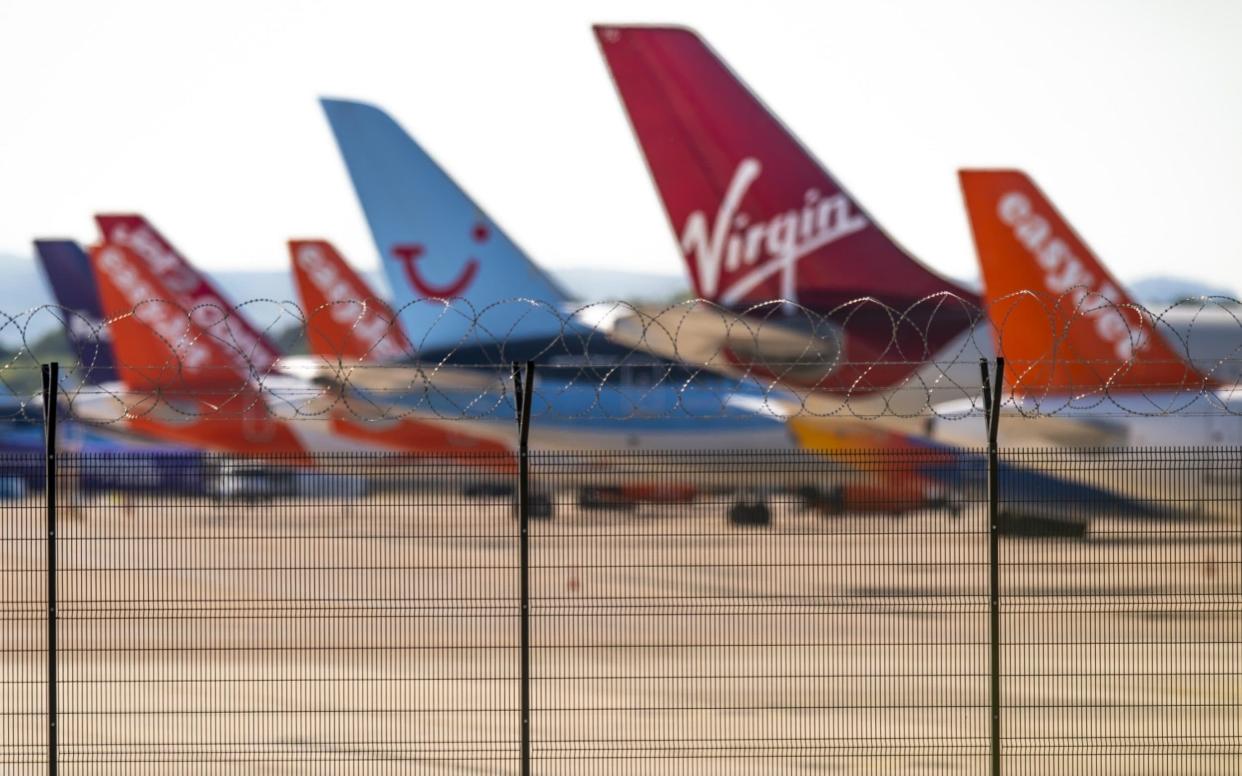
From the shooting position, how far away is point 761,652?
2158 cm

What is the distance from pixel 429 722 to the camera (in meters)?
16.9

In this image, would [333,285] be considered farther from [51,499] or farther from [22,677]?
[51,499]

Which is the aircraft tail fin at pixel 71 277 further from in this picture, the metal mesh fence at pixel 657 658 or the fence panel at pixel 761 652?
the fence panel at pixel 761 652

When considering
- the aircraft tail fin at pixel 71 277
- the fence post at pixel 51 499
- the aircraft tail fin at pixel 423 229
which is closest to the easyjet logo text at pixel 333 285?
the aircraft tail fin at pixel 423 229

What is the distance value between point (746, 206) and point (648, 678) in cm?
2165

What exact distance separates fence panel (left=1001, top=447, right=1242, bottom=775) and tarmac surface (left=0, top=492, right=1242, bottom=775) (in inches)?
2.7

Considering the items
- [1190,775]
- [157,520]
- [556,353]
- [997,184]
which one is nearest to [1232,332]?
[997,184]

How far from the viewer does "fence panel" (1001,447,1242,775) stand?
13.8m

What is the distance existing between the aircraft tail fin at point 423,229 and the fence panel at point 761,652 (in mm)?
20024

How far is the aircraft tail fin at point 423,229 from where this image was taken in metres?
47.9

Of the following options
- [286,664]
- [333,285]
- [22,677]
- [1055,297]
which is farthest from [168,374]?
[22,677]

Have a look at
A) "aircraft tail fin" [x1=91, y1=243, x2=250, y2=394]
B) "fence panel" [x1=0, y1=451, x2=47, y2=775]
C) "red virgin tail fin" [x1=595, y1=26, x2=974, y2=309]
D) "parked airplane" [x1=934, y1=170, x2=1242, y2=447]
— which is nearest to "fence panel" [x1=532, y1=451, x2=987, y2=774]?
"fence panel" [x1=0, y1=451, x2=47, y2=775]

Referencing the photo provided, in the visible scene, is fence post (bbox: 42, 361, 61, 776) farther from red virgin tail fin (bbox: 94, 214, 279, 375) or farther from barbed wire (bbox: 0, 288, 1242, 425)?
red virgin tail fin (bbox: 94, 214, 279, 375)

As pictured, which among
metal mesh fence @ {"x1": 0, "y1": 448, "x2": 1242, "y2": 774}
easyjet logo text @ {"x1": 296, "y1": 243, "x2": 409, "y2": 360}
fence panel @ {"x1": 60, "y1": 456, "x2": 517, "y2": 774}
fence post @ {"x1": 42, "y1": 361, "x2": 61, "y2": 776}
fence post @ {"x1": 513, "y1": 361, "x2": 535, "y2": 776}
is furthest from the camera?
easyjet logo text @ {"x1": 296, "y1": 243, "x2": 409, "y2": 360}
